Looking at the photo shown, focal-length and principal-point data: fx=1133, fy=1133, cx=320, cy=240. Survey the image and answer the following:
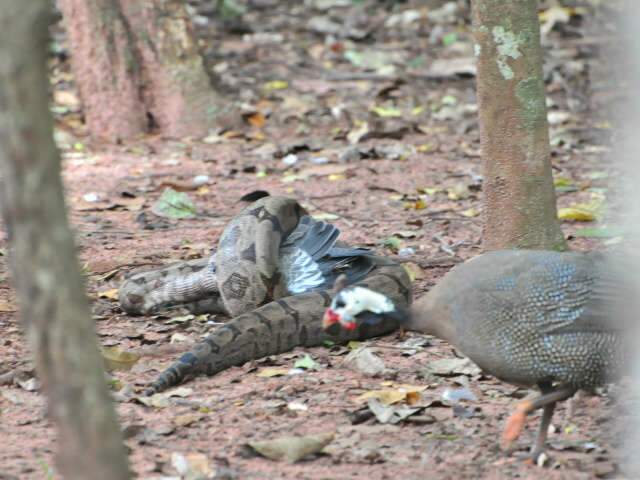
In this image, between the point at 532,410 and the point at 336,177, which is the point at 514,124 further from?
the point at 336,177

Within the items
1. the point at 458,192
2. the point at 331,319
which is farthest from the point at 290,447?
the point at 458,192

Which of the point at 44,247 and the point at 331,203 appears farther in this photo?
the point at 331,203

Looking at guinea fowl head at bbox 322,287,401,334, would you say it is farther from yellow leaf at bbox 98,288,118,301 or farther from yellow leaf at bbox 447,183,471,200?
yellow leaf at bbox 447,183,471,200

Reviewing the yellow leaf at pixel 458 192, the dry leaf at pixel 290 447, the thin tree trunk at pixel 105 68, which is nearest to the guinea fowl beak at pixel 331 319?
the dry leaf at pixel 290 447

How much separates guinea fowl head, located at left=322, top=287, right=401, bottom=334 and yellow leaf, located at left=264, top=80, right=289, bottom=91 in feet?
25.4

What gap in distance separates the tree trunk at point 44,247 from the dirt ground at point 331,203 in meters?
A: 1.04

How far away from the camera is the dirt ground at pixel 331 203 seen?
13.6ft

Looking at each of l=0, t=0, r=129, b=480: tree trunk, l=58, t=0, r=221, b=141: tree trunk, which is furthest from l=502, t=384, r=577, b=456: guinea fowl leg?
l=58, t=0, r=221, b=141: tree trunk

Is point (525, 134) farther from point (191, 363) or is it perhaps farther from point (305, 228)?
point (191, 363)

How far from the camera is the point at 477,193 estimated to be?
27.8ft

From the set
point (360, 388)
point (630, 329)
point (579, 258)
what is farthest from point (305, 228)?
point (630, 329)

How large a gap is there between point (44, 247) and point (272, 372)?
8.52 ft

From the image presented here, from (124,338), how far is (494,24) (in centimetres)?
245

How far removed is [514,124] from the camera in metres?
5.79
